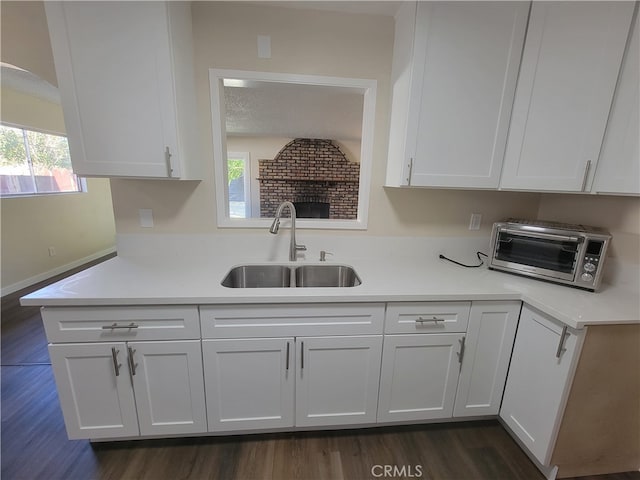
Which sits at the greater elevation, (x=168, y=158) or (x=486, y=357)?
(x=168, y=158)

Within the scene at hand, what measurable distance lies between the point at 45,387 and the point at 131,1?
2297 mm

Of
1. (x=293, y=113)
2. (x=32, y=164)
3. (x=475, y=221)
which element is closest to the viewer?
(x=475, y=221)

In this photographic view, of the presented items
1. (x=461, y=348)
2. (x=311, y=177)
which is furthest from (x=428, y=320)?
(x=311, y=177)

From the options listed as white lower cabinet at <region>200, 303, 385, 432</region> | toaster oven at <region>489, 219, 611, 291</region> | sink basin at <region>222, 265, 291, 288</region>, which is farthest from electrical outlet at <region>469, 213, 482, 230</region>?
sink basin at <region>222, 265, 291, 288</region>

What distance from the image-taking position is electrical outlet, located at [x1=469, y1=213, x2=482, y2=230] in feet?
5.94

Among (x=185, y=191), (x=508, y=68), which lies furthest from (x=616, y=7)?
(x=185, y=191)

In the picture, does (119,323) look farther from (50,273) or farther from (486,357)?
(50,273)

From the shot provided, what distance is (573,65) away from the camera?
122 cm

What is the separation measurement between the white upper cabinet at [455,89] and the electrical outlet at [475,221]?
1.26 ft

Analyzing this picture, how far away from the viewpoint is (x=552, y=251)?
1381 mm

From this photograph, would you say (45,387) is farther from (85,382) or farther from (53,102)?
(53,102)

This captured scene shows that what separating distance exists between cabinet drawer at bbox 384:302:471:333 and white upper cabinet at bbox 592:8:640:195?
848mm

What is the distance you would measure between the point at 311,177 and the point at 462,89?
4.49m

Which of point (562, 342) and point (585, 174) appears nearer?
point (562, 342)
